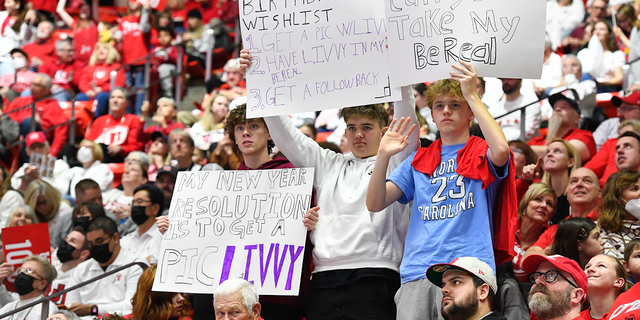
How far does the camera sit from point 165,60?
40.1 ft

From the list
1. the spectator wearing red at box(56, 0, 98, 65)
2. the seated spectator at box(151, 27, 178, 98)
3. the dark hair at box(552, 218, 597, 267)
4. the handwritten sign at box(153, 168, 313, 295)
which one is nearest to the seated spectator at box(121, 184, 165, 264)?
the handwritten sign at box(153, 168, 313, 295)


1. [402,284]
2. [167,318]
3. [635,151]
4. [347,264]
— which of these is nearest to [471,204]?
[402,284]

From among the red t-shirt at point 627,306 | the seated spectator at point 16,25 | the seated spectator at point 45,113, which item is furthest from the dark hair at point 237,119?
the seated spectator at point 16,25

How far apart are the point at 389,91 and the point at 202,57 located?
8.87 m

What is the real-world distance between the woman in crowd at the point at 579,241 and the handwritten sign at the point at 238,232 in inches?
63.1

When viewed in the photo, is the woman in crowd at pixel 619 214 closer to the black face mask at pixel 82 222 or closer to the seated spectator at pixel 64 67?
the black face mask at pixel 82 222

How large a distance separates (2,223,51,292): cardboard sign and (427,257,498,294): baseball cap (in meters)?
3.86

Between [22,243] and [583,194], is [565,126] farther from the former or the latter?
[22,243]

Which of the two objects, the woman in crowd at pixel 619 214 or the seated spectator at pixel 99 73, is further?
the seated spectator at pixel 99 73

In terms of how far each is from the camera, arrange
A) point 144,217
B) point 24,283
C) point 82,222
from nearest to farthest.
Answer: point 24,283
point 144,217
point 82,222

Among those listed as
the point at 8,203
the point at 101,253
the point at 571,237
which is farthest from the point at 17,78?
the point at 571,237

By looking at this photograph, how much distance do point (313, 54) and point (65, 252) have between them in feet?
10.9

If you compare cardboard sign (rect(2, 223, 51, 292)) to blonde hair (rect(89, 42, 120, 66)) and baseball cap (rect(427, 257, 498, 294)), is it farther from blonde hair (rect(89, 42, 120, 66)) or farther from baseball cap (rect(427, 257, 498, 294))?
blonde hair (rect(89, 42, 120, 66))

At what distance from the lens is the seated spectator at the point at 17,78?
12.0 metres
